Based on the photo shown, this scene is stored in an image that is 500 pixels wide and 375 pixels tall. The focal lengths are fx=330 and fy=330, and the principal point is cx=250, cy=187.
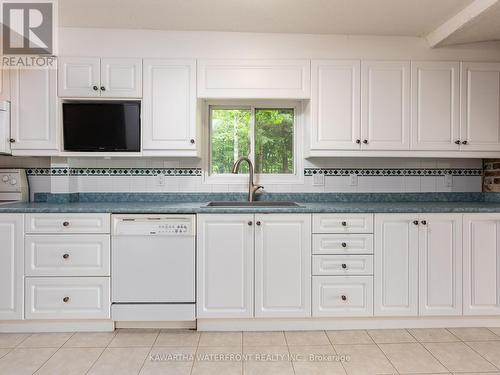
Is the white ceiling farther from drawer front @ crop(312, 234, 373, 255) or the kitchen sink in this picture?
drawer front @ crop(312, 234, 373, 255)

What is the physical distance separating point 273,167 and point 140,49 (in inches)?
55.2

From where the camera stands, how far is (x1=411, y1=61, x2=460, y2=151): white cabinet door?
2.52 m

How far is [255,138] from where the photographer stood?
114 inches

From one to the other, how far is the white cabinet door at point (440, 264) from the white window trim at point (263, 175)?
1038 mm

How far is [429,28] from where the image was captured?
244 centimetres

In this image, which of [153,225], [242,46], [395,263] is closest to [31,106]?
[153,225]

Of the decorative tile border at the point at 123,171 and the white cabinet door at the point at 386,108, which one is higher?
the white cabinet door at the point at 386,108

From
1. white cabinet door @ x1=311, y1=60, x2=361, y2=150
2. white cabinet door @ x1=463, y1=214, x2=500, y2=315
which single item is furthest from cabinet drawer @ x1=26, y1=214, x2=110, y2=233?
white cabinet door @ x1=463, y1=214, x2=500, y2=315

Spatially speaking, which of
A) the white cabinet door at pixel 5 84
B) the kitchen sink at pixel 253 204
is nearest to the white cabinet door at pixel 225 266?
the kitchen sink at pixel 253 204

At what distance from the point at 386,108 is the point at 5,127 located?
2.84 metres

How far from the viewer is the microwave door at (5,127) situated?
2.40 metres

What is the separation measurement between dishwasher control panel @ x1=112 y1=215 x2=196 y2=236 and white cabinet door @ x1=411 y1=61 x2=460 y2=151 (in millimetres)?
1785

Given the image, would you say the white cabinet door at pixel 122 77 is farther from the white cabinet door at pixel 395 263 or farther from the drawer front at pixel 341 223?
the white cabinet door at pixel 395 263

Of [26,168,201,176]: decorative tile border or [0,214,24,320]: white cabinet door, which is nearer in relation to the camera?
[0,214,24,320]: white cabinet door
